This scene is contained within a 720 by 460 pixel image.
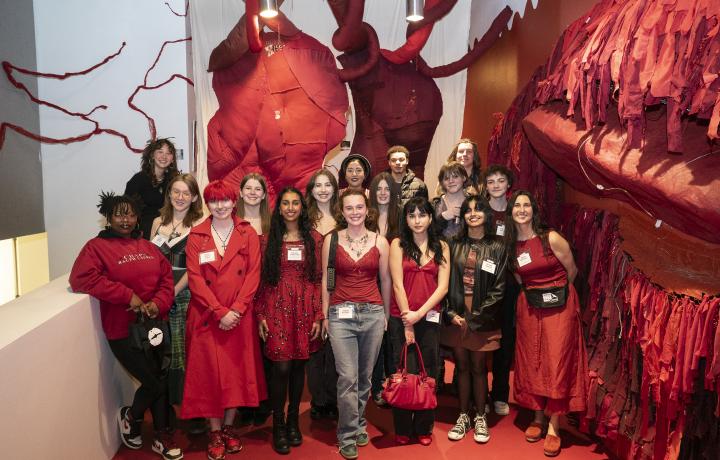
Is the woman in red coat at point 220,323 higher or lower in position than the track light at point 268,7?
lower

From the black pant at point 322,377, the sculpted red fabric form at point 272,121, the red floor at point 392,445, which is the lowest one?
the red floor at point 392,445

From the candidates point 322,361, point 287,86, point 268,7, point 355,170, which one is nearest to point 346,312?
point 322,361

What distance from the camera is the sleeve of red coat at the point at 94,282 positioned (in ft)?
8.07

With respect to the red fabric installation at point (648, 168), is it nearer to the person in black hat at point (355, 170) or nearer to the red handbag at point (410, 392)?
the person in black hat at point (355, 170)

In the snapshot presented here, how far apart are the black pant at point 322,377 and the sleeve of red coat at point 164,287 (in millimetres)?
900

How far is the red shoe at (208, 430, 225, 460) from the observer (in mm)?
2664

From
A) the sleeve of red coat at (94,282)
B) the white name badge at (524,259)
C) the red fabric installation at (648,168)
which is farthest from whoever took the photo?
the white name badge at (524,259)

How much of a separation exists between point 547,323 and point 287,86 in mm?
3145

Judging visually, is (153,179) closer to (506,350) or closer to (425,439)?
(425,439)

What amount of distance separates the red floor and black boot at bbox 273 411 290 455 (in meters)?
Result: 0.04

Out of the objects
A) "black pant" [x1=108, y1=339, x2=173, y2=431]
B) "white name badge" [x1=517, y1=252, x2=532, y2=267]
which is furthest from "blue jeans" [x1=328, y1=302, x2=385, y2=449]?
"black pant" [x1=108, y1=339, x2=173, y2=431]

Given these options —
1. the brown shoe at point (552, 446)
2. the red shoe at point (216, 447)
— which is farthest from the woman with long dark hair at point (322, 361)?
the brown shoe at point (552, 446)

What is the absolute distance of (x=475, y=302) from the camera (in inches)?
113

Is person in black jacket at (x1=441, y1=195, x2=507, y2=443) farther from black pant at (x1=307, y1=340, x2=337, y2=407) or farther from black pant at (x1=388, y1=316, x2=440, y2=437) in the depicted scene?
black pant at (x1=307, y1=340, x2=337, y2=407)
